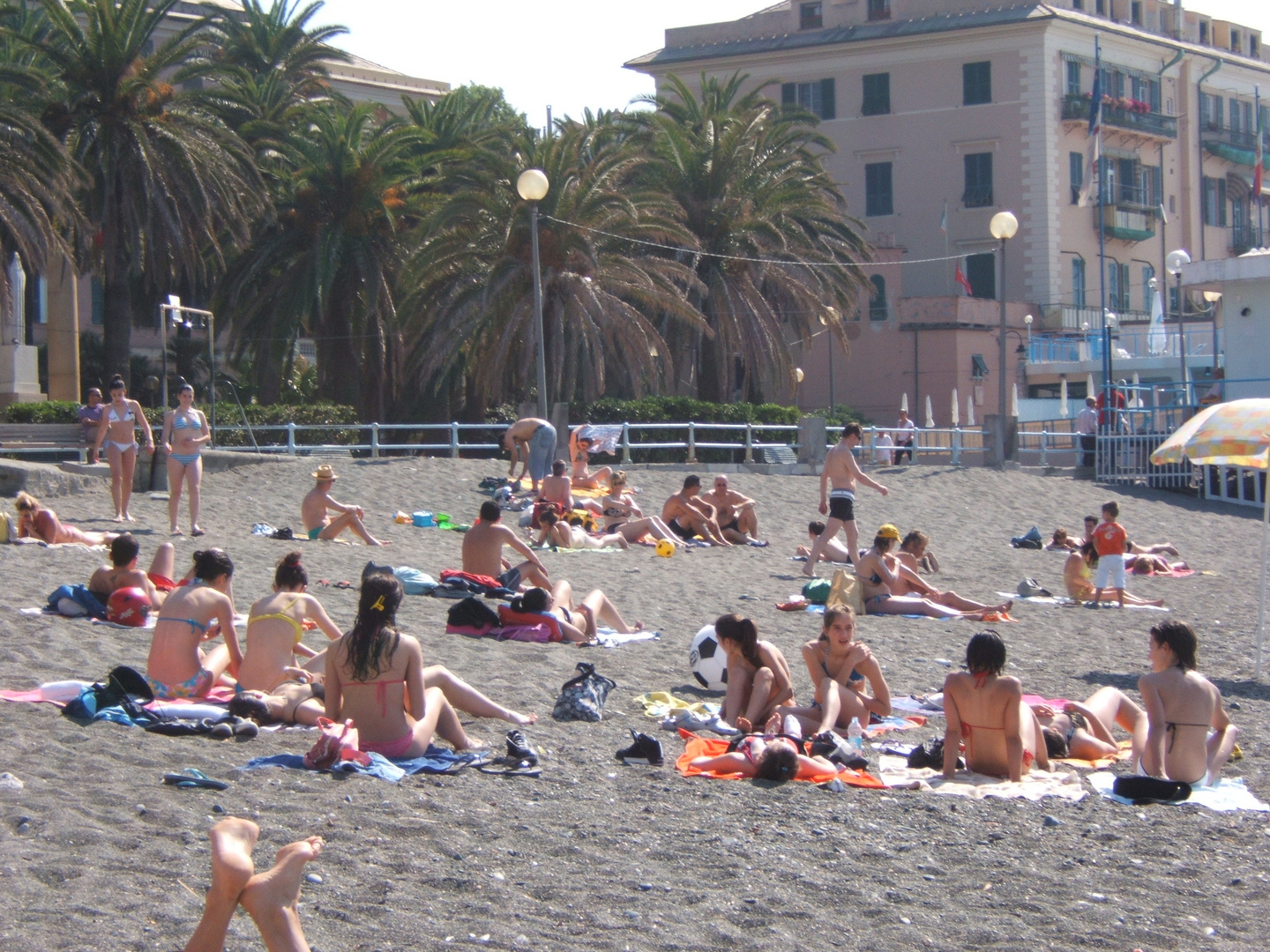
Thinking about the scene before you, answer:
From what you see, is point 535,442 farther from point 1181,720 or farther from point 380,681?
point 1181,720

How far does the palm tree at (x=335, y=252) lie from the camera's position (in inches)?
1097

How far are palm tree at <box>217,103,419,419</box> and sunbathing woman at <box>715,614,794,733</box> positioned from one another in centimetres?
2096

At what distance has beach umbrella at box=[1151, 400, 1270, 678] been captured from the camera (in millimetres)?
9852

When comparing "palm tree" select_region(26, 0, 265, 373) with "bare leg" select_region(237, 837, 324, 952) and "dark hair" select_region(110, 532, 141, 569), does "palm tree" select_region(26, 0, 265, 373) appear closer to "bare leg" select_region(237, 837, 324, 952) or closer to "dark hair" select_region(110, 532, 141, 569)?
"dark hair" select_region(110, 532, 141, 569)

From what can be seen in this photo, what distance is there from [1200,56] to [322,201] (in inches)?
1462

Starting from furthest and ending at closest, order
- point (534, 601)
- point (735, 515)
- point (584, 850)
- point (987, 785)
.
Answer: point (735, 515) → point (534, 601) → point (987, 785) → point (584, 850)

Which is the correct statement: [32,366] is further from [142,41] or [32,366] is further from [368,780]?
[368,780]

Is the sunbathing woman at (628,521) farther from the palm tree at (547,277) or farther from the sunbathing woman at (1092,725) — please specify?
the sunbathing woman at (1092,725)

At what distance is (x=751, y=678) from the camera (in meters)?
7.68

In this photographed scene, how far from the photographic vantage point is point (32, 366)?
3008cm

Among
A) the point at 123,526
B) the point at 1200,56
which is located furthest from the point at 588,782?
the point at 1200,56

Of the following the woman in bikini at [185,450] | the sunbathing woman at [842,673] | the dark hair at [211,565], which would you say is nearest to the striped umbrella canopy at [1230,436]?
the sunbathing woman at [842,673]

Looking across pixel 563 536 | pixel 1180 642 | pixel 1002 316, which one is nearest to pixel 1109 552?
pixel 563 536

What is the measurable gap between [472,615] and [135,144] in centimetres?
1809
